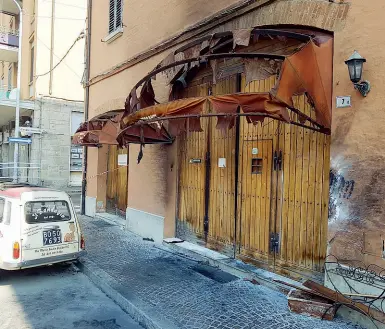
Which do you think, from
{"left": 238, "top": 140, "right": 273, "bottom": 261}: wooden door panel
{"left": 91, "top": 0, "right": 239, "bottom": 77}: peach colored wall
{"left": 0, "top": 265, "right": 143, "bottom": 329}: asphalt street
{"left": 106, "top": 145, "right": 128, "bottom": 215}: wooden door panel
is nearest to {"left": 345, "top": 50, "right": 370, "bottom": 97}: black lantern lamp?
{"left": 238, "top": 140, "right": 273, "bottom": 261}: wooden door panel

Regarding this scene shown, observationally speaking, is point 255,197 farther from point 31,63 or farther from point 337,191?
point 31,63

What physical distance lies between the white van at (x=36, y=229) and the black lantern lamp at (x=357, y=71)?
213 inches

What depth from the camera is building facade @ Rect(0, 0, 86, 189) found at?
18062 mm

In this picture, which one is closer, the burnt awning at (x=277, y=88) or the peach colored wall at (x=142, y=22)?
the burnt awning at (x=277, y=88)

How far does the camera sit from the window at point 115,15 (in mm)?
11234

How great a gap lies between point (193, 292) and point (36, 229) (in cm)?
300

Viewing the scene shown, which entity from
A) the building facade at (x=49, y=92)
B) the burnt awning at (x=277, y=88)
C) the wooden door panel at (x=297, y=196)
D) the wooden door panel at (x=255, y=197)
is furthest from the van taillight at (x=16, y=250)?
the building facade at (x=49, y=92)

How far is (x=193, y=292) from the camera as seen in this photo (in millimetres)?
5367

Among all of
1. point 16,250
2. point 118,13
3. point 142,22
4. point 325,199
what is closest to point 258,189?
point 325,199

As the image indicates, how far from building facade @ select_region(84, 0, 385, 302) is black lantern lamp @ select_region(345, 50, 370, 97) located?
0.26ft

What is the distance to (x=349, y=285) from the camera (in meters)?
4.45

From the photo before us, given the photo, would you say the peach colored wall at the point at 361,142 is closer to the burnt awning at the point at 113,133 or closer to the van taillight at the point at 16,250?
the burnt awning at the point at 113,133

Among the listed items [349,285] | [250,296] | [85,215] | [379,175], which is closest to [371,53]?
[379,175]

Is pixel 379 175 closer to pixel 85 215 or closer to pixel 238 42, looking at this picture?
pixel 238 42
